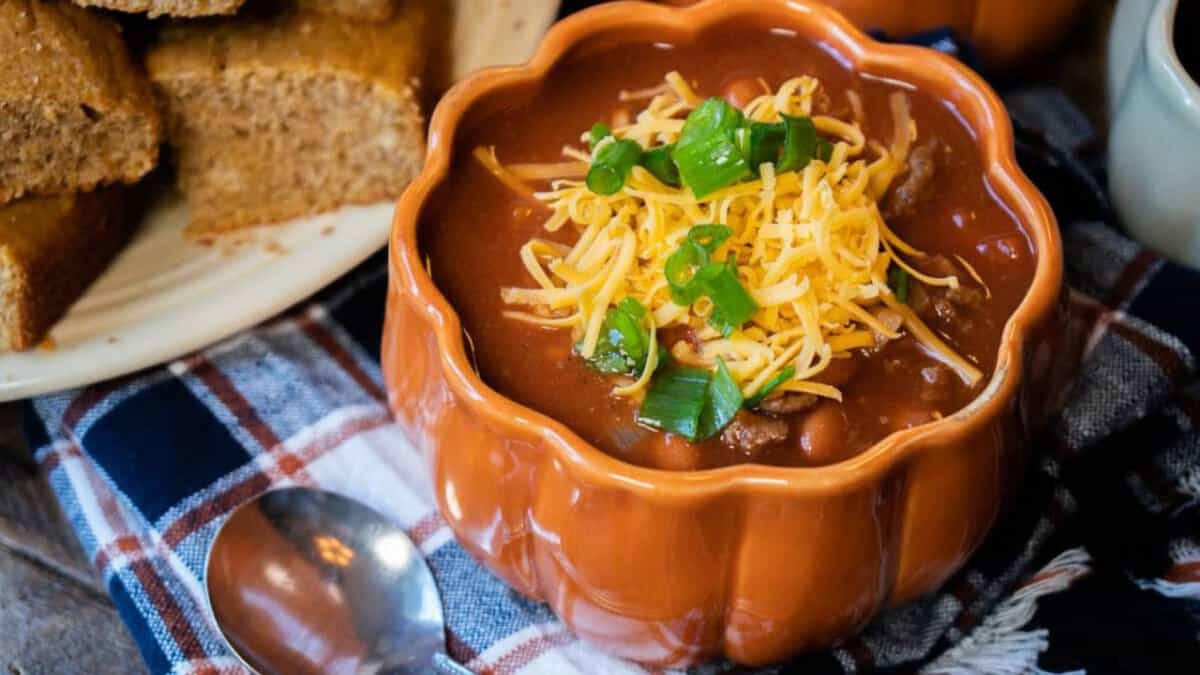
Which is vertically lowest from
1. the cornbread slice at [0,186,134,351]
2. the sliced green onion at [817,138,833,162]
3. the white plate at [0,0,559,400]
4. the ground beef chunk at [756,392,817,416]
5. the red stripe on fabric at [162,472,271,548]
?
the red stripe on fabric at [162,472,271,548]

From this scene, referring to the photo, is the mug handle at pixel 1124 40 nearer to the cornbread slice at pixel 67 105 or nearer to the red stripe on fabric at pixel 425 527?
the red stripe on fabric at pixel 425 527

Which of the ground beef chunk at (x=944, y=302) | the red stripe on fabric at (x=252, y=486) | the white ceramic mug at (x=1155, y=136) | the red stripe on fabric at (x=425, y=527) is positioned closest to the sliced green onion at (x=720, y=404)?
the ground beef chunk at (x=944, y=302)

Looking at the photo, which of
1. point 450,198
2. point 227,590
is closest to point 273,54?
point 450,198

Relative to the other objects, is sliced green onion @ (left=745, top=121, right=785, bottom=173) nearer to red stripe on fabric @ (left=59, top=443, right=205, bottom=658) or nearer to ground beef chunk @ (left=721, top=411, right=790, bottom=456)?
ground beef chunk @ (left=721, top=411, right=790, bottom=456)

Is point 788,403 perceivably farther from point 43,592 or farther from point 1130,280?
point 43,592

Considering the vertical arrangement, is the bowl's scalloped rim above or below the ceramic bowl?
above

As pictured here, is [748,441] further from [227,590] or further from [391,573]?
[227,590]

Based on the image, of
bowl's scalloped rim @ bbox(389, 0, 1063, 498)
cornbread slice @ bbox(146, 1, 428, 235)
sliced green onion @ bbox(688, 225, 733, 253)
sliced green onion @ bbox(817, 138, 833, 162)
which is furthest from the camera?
cornbread slice @ bbox(146, 1, 428, 235)

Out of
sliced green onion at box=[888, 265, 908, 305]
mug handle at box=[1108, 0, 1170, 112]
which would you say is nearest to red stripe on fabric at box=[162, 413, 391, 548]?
sliced green onion at box=[888, 265, 908, 305]

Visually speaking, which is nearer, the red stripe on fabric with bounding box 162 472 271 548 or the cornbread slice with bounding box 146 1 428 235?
the red stripe on fabric with bounding box 162 472 271 548
